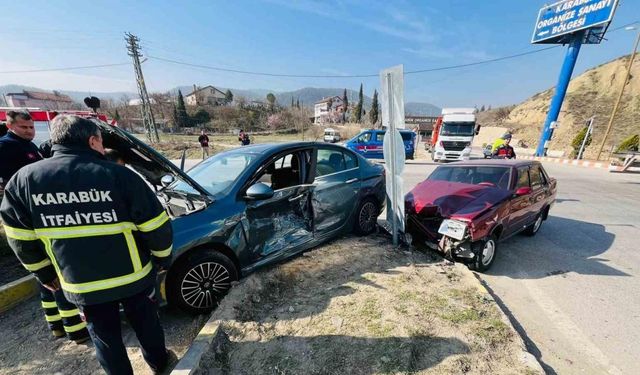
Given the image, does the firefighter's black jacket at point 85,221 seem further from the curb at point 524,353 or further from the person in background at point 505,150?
the person in background at point 505,150

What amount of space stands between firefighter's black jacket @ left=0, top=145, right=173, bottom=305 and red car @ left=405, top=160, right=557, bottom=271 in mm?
3391

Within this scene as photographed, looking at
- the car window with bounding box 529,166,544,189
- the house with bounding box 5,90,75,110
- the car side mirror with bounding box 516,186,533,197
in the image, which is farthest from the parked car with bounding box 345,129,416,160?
the house with bounding box 5,90,75,110

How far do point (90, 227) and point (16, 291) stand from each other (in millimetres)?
2450

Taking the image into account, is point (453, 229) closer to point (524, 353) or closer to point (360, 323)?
point (524, 353)

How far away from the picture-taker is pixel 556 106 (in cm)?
2294

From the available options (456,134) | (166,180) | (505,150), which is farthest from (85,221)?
(456,134)

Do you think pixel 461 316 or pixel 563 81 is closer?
pixel 461 316

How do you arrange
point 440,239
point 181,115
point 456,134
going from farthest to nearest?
point 181,115
point 456,134
point 440,239

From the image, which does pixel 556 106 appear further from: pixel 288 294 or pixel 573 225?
pixel 288 294

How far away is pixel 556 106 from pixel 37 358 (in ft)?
101

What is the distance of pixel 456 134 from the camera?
16.3 metres

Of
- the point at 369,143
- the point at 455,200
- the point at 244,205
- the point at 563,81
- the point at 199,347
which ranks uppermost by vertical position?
the point at 563,81

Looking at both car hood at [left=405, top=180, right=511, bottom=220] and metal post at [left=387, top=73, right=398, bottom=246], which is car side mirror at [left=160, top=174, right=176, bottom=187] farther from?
car hood at [left=405, top=180, right=511, bottom=220]

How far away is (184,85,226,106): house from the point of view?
7338 centimetres
